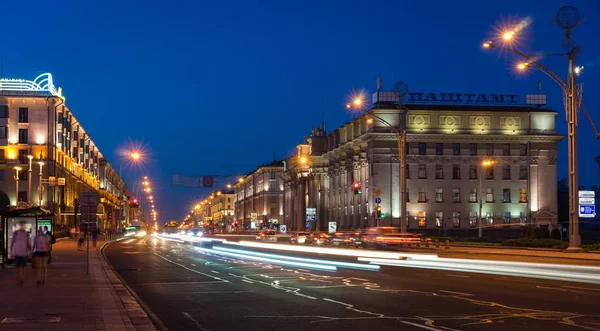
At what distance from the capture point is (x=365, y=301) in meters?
18.0

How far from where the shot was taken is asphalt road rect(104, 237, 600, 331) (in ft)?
46.3

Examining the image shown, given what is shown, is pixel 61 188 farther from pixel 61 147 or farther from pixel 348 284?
pixel 348 284

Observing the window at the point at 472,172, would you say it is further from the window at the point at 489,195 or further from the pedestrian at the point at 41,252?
the pedestrian at the point at 41,252

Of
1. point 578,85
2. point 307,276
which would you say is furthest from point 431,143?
point 307,276

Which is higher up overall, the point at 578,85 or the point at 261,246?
the point at 578,85

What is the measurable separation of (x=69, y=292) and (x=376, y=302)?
26.9 feet

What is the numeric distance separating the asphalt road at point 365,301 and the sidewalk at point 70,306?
2.39 feet

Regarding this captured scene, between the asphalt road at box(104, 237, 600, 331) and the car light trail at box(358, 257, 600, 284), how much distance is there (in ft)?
3.15

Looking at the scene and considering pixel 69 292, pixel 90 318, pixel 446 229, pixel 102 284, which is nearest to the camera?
pixel 90 318

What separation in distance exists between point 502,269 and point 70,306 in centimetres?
1772

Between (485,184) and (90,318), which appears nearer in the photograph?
(90,318)

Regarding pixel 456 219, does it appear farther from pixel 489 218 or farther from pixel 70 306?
pixel 70 306

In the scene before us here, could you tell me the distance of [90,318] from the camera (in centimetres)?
1441

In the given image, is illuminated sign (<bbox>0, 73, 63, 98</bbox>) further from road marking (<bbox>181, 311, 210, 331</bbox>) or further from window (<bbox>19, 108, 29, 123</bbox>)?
road marking (<bbox>181, 311, 210, 331</bbox>)
